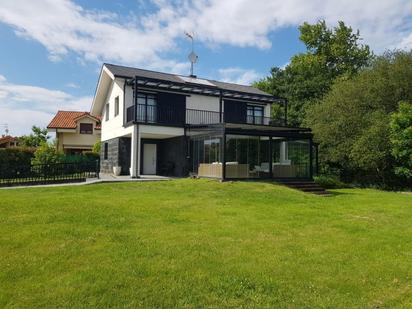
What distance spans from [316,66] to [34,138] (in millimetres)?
32699

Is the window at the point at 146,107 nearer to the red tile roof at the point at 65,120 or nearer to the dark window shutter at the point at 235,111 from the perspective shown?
the dark window shutter at the point at 235,111

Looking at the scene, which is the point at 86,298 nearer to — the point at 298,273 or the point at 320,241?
the point at 298,273

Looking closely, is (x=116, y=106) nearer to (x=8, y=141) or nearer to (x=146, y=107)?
(x=146, y=107)

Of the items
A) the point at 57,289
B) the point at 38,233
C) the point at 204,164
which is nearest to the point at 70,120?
the point at 204,164

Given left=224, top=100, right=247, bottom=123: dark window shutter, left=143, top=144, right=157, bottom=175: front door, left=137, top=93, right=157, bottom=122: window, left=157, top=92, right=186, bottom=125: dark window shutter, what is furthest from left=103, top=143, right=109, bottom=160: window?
left=224, top=100, right=247, bottom=123: dark window shutter

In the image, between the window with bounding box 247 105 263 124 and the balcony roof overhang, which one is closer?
the balcony roof overhang

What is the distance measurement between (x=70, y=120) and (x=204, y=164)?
2247 centimetres

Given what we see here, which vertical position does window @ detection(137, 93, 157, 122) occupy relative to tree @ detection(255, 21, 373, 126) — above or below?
below

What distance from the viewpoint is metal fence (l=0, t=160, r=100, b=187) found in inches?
696

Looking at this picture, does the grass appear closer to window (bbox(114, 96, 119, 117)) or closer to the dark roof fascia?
Result: the dark roof fascia

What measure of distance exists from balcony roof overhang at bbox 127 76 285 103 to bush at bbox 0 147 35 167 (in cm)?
999

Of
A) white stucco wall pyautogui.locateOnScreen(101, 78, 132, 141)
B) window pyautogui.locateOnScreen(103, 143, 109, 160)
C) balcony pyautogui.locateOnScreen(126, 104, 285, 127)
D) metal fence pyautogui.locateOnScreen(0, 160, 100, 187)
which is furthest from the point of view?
window pyautogui.locateOnScreen(103, 143, 109, 160)

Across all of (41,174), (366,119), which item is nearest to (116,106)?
(41,174)

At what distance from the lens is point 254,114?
2733cm
